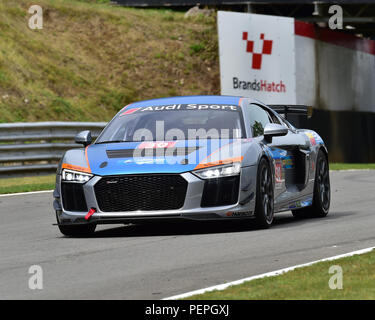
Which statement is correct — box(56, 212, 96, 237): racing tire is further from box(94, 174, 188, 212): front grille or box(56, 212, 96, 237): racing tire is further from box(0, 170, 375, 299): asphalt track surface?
box(94, 174, 188, 212): front grille

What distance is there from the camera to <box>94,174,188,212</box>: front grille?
9625 mm

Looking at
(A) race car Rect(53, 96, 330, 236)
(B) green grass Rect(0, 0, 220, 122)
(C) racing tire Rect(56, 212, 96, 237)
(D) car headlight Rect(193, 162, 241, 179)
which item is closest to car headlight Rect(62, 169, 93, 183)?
(A) race car Rect(53, 96, 330, 236)

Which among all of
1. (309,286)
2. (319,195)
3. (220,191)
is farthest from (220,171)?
(309,286)

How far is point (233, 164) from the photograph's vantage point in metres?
9.74

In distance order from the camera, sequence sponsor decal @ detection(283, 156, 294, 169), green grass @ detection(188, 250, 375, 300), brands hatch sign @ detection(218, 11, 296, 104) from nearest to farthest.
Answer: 1. green grass @ detection(188, 250, 375, 300)
2. sponsor decal @ detection(283, 156, 294, 169)
3. brands hatch sign @ detection(218, 11, 296, 104)

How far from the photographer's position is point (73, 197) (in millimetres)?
9953

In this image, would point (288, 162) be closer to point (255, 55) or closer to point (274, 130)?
point (274, 130)

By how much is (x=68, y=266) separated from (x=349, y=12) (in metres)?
35.9

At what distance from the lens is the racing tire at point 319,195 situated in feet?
39.9

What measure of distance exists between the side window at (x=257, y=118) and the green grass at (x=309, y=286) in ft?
11.9

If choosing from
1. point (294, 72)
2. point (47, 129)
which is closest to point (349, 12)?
point (294, 72)

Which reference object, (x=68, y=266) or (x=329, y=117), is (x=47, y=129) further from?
(x=329, y=117)

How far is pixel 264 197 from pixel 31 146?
11.5 meters

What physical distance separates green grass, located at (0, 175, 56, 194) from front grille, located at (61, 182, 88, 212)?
705cm
